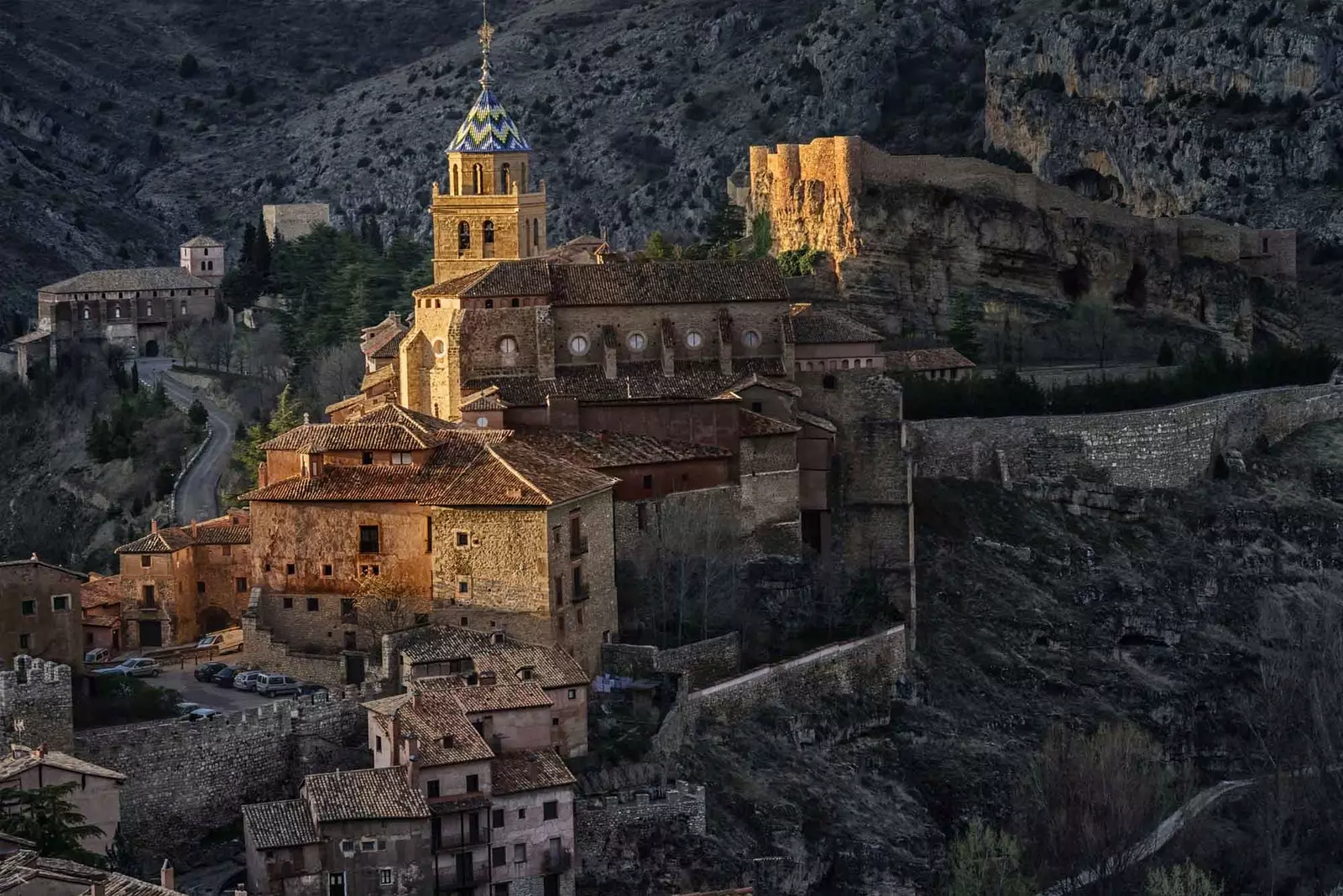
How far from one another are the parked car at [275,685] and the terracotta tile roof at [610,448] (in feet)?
26.9

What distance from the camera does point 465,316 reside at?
8319 cm

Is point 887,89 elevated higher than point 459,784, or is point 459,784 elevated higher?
point 887,89

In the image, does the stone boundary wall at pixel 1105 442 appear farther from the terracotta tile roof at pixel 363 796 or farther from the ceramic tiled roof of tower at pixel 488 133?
the terracotta tile roof at pixel 363 796

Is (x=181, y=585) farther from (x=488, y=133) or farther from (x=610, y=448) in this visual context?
(x=488, y=133)

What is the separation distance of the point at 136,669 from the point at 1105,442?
1191 inches

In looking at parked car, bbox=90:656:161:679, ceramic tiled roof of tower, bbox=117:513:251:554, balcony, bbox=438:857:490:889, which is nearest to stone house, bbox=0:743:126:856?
balcony, bbox=438:857:490:889

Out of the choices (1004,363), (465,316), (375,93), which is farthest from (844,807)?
(375,93)

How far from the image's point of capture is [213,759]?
217 ft

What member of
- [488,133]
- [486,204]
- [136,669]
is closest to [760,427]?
[486,204]

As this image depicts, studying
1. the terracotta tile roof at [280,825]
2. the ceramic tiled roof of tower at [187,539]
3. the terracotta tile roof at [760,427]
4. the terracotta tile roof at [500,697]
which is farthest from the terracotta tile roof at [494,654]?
the terracotta tile roof at [760,427]

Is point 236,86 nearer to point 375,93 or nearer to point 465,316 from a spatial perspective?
point 375,93

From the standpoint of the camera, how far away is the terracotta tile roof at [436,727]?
64750 millimetres

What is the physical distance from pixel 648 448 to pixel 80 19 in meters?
125

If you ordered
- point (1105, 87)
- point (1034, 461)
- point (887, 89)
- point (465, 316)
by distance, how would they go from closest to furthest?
1. point (465, 316)
2. point (1034, 461)
3. point (1105, 87)
4. point (887, 89)
